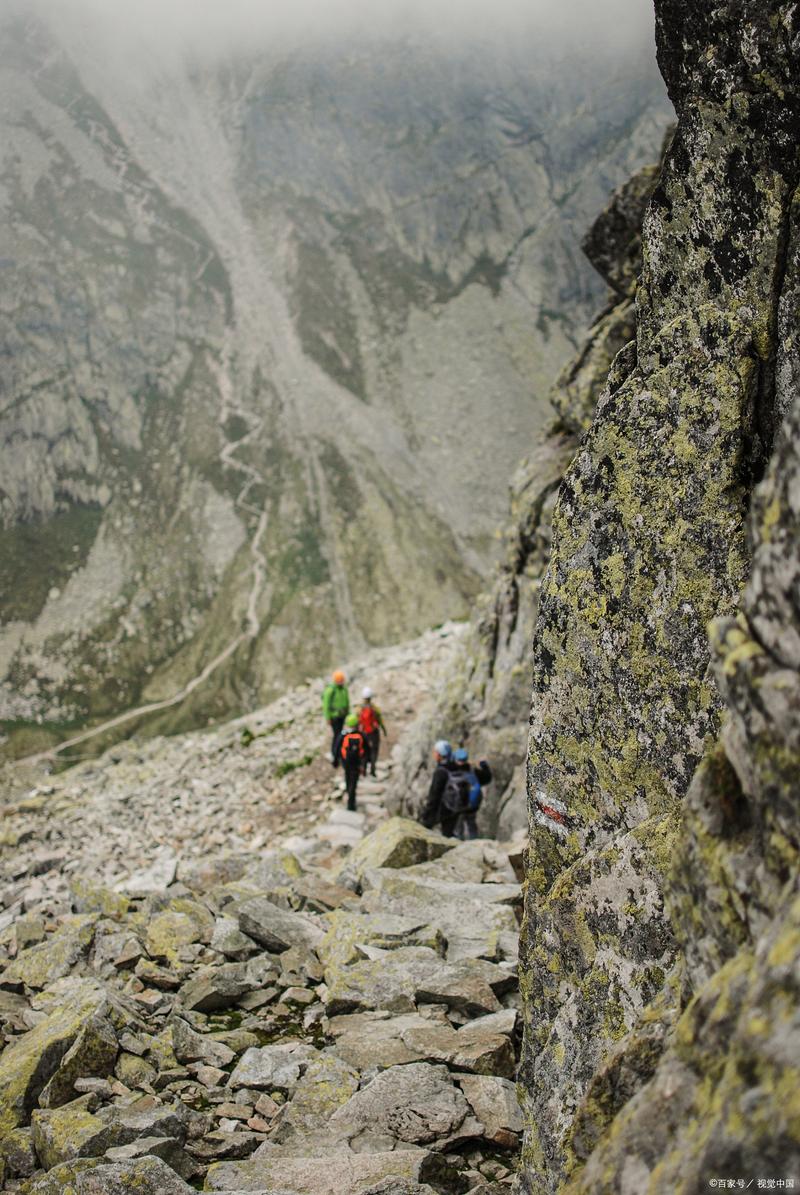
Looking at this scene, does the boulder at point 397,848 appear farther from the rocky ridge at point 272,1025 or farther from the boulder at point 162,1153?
the boulder at point 162,1153

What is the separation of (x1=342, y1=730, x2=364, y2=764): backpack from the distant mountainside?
70275mm

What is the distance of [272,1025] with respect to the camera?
11891 millimetres

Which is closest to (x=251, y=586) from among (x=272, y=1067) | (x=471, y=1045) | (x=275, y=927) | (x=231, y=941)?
(x=275, y=927)

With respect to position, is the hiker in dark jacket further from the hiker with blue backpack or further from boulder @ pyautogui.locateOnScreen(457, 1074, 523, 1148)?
boulder @ pyautogui.locateOnScreen(457, 1074, 523, 1148)

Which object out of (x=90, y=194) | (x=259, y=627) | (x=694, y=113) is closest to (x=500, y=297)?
(x=90, y=194)

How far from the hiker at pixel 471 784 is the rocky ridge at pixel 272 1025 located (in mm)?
1676

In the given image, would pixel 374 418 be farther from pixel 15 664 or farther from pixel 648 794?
pixel 648 794

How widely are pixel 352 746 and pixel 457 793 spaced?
18.6 ft

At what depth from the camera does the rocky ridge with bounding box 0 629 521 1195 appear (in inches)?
325

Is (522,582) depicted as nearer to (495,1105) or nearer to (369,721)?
(369,721)

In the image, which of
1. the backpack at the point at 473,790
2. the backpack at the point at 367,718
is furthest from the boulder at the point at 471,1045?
the backpack at the point at 367,718

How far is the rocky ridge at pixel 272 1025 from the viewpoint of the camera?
826 cm

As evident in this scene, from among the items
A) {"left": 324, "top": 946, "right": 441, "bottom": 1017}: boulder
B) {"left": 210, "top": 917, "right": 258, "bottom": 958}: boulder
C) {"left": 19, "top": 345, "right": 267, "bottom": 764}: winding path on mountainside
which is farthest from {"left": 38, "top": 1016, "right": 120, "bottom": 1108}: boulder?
{"left": 19, "top": 345, "right": 267, "bottom": 764}: winding path on mountainside

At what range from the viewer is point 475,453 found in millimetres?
127312
